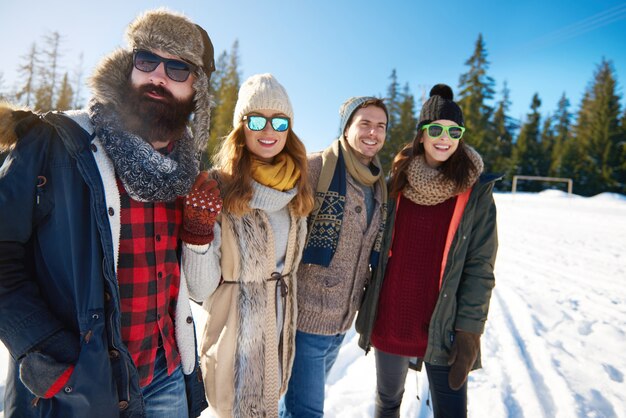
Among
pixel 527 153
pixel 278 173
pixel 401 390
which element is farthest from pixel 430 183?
pixel 527 153

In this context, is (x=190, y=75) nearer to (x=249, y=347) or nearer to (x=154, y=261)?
(x=154, y=261)

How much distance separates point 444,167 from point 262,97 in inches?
57.9

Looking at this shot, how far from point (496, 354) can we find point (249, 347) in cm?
333

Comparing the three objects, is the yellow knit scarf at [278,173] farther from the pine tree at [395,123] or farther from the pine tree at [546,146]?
the pine tree at [546,146]

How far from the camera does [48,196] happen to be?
140 cm

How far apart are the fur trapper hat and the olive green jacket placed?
75.2 inches

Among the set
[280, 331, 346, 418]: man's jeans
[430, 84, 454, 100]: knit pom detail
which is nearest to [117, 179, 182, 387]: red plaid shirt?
[280, 331, 346, 418]: man's jeans

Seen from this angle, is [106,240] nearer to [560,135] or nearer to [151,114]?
[151,114]

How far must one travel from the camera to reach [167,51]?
1826mm

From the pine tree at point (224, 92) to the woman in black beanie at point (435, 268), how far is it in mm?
25111

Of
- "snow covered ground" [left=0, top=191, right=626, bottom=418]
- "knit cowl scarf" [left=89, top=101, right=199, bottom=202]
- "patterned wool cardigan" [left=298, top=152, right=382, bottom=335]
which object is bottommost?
"snow covered ground" [left=0, top=191, right=626, bottom=418]

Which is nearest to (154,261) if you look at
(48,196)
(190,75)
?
(48,196)

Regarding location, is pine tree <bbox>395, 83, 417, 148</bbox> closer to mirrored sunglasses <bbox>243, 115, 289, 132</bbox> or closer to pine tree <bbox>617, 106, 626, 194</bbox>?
pine tree <bbox>617, 106, 626, 194</bbox>

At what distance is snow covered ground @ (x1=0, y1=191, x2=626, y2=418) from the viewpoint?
9.85 ft
